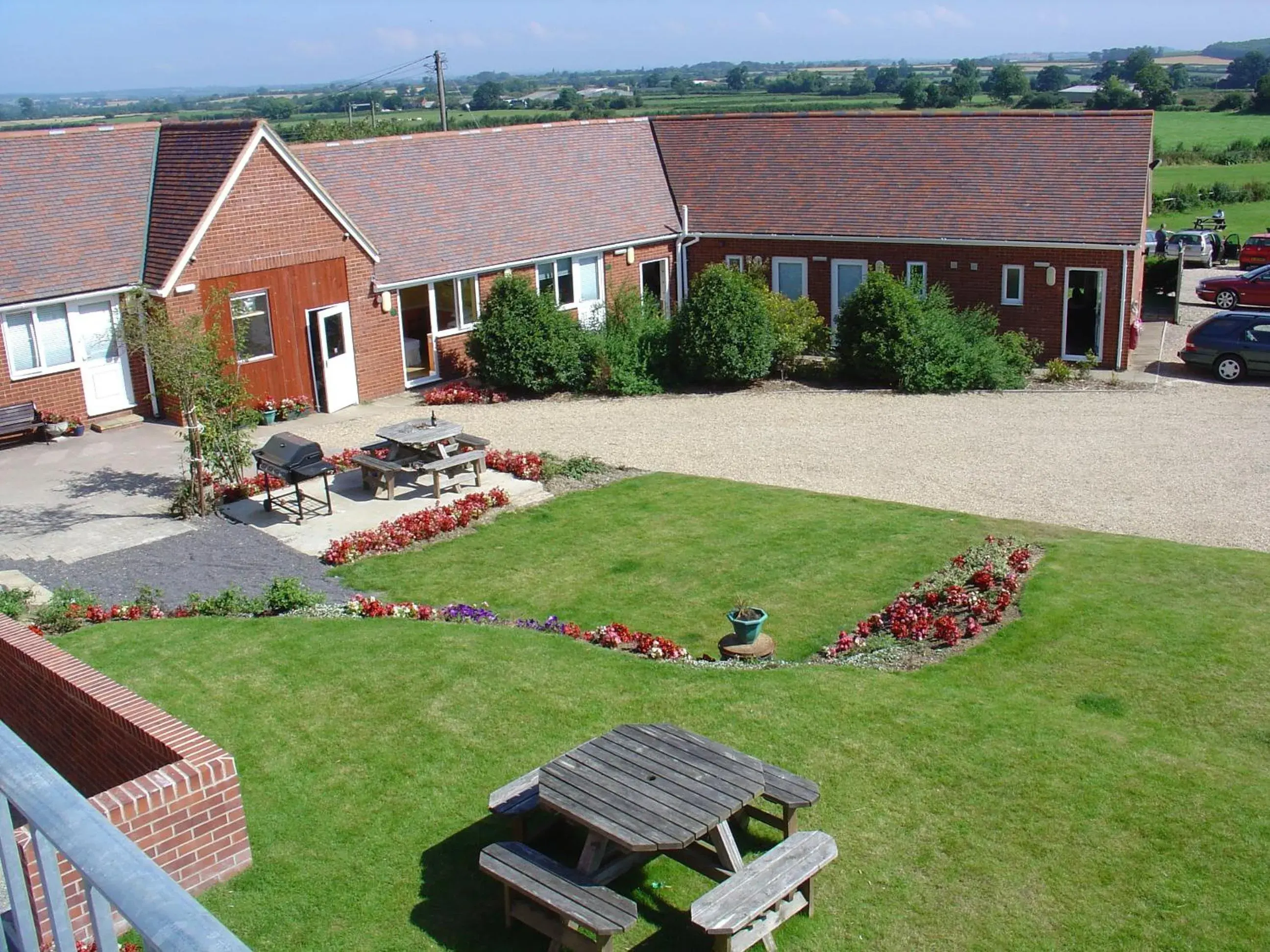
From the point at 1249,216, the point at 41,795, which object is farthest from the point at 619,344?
the point at 1249,216

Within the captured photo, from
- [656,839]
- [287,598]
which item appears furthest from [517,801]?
[287,598]

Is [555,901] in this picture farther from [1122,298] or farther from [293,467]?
[1122,298]

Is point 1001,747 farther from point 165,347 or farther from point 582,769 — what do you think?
point 165,347

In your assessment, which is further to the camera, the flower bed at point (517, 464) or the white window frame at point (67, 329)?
the white window frame at point (67, 329)

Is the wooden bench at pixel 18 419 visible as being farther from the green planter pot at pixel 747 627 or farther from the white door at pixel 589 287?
the green planter pot at pixel 747 627

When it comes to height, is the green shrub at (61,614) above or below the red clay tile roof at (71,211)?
below

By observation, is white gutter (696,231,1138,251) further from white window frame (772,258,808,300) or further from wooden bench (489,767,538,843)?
wooden bench (489,767,538,843)

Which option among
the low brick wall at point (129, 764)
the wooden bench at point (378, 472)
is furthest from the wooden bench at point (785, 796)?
the wooden bench at point (378, 472)
